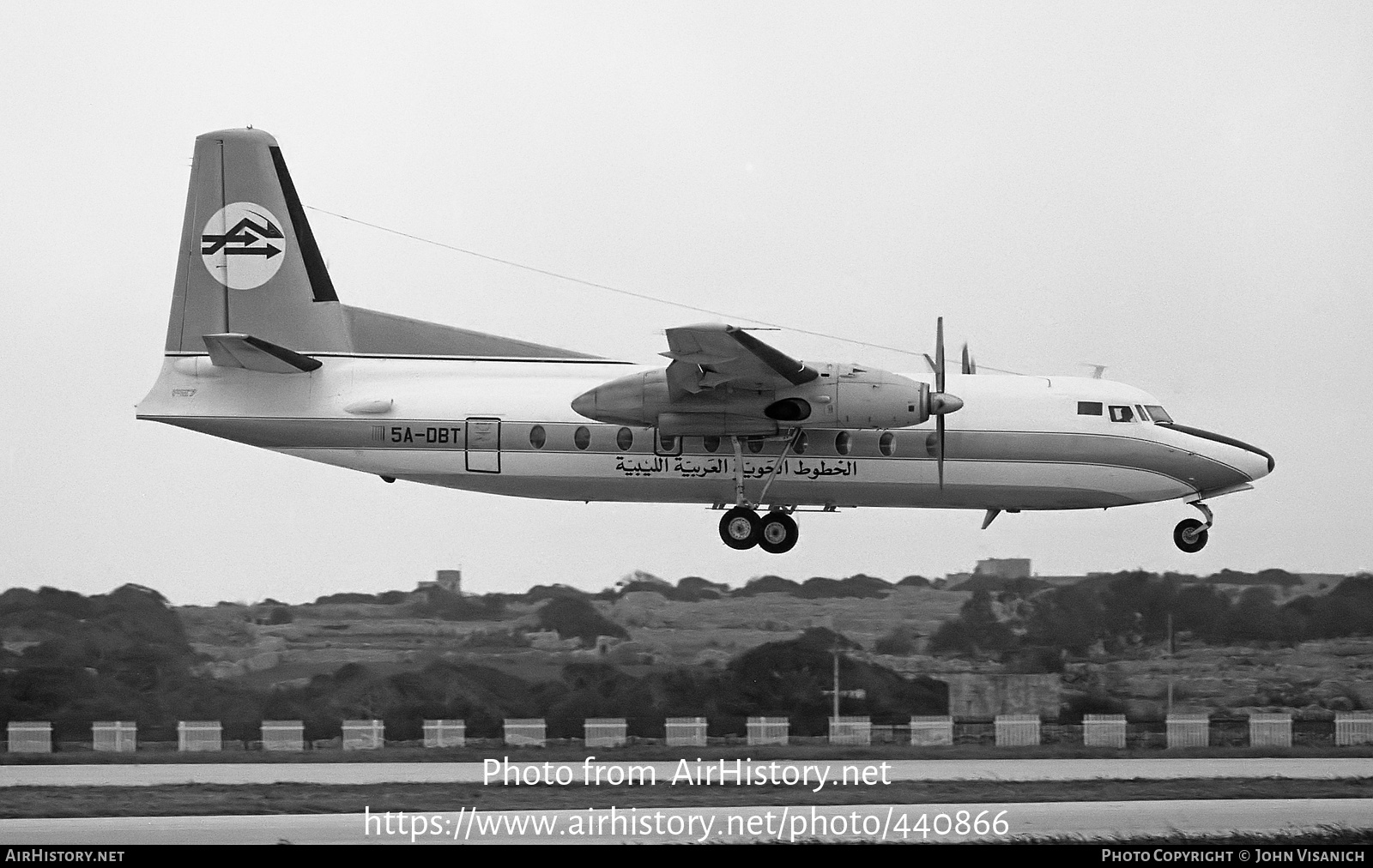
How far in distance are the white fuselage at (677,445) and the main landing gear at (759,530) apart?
0.29 meters

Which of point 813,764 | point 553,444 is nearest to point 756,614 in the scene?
point 813,764

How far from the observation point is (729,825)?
2108 cm

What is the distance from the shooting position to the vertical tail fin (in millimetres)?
24594

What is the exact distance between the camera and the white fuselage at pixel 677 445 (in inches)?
916

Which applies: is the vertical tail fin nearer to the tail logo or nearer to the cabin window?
the tail logo

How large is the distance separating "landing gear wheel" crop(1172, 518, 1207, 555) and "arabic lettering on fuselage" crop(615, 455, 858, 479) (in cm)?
516

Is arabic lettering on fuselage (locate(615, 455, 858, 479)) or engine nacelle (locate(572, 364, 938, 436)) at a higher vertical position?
engine nacelle (locate(572, 364, 938, 436))

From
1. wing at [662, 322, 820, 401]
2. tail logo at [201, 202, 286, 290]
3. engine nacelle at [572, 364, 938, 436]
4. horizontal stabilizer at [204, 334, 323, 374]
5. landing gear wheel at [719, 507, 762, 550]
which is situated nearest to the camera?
wing at [662, 322, 820, 401]

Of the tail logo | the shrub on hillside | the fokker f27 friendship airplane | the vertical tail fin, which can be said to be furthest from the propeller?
the tail logo

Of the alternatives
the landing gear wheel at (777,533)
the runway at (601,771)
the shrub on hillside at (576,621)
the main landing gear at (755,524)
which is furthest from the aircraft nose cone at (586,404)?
the runway at (601,771)

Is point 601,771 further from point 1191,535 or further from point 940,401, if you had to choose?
point 1191,535

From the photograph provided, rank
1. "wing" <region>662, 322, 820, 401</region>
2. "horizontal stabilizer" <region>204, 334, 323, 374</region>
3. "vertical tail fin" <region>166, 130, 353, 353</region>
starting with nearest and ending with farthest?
"wing" <region>662, 322, 820, 401</region>
"horizontal stabilizer" <region>204, 334, 323, 374</region>
"vertical tail fin" <region>166, 130, 353, 353</region>

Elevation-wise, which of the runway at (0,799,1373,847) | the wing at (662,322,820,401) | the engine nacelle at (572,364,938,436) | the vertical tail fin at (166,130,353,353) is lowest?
the runway at (0,799,1373,847)

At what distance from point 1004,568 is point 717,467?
5402 mm
